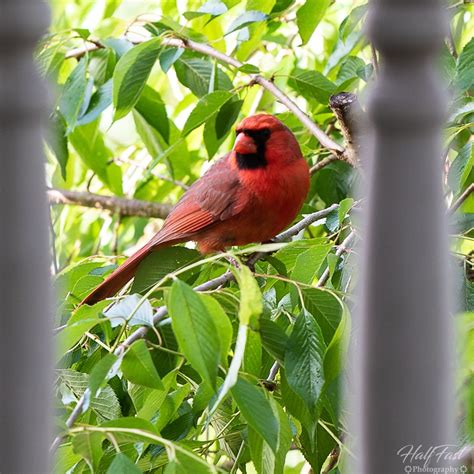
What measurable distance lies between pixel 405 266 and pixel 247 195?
1670 mm

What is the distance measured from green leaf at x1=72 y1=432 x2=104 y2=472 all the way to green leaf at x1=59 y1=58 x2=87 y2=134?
106 cm

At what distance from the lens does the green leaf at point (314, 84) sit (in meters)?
2.08

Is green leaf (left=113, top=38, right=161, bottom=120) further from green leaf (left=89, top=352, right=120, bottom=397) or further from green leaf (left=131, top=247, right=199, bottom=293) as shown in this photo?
green leaf (left=89, top=352, right=120, bottom=397)

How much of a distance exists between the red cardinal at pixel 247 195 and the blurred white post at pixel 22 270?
153 cm

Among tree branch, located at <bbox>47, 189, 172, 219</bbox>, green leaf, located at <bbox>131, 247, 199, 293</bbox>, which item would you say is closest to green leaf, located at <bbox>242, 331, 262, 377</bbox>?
green leaf, located at <bbox>131, 247, 199, 293</bbox>

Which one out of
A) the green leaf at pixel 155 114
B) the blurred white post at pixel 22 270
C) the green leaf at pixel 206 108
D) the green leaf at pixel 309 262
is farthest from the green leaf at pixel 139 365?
the green leaf at pixel 155 114

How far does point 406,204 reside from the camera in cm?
64

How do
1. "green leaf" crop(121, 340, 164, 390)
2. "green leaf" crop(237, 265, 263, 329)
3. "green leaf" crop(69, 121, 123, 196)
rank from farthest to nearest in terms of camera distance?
"green leaf" crop(69, 121, 123, 196)
"green leaf" crop(121, 340, 164, 390)
"green leaf" crop(237, 265, 263, 329)

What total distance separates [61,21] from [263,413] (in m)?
2.11

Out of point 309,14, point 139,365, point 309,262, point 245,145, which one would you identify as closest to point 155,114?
point 245,145

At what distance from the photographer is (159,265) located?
1755mm

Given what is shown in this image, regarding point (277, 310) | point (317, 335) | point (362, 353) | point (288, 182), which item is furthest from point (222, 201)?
point (362, 353)

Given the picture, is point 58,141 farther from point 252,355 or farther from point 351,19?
point 252,355

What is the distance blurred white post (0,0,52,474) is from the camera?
0.62 meters
